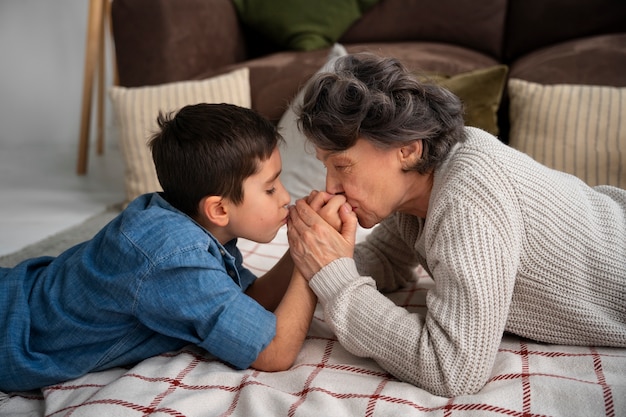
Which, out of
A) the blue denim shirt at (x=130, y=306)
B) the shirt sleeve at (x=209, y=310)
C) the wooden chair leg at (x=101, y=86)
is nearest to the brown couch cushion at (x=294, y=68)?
the wooden chair leg at (x=101, y=86)

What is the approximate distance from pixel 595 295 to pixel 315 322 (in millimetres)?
635

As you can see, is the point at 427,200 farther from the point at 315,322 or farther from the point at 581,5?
the point at 581,5

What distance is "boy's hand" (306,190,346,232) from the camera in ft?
4.87

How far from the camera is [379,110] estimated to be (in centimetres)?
139

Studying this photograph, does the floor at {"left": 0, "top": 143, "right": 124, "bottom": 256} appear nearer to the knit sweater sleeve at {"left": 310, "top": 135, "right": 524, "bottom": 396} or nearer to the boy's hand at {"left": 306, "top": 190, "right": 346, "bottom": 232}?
the boy's hand at {"left": 306, "top": 190, "right": 346, "bottom": 232}

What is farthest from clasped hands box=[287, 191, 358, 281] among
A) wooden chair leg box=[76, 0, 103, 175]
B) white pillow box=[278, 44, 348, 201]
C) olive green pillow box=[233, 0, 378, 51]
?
wooden chair leg box=[76, 0, 103, 175]

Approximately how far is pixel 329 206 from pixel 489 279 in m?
0.39

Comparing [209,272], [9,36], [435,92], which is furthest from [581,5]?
[9,36]

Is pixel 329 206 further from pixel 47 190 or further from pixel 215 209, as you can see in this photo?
pixel 47 190

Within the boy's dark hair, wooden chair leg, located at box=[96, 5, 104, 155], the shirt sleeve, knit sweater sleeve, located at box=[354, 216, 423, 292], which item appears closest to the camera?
the shirt sleeve

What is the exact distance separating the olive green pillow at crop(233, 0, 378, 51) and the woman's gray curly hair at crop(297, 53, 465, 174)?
1864 mm

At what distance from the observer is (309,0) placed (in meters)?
3.30

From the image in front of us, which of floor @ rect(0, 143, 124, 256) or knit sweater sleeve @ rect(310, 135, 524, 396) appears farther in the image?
floor @ rect(0, 143, 124, 256)

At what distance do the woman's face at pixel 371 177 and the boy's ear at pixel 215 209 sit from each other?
0.23m
